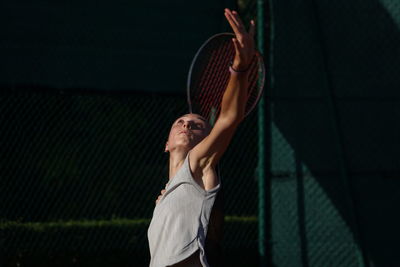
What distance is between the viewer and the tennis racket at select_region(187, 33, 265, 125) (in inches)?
166

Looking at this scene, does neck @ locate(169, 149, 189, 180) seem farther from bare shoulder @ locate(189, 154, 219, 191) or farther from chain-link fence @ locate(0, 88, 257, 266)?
chain-link fence @ locate(0, 88, 257, 266)

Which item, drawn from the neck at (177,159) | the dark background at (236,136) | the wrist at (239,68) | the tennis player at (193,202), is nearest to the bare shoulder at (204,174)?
the tennis player at (193,202)

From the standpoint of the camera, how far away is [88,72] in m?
7.63

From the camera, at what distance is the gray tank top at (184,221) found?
3.13m

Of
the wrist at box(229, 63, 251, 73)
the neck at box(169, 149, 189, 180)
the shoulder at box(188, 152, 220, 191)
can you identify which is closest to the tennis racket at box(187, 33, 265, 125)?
the neck at box(169, 149, 189, 180)

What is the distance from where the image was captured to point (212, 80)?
4.43 meters

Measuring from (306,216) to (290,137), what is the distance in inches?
28.7

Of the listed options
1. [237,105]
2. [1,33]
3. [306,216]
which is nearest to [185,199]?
[237,105]

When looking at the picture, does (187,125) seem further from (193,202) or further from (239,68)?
(239,68)

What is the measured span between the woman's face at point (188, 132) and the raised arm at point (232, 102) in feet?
0.66

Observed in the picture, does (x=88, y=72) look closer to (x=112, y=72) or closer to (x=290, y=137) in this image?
(x=112, y=72)

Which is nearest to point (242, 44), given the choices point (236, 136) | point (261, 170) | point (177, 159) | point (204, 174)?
point (204, 174)

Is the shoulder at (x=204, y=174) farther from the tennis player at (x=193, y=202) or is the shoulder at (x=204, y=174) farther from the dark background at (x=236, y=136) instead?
the dark background at (x=236, y=136)

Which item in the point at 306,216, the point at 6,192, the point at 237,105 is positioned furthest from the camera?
the point at 6,192
